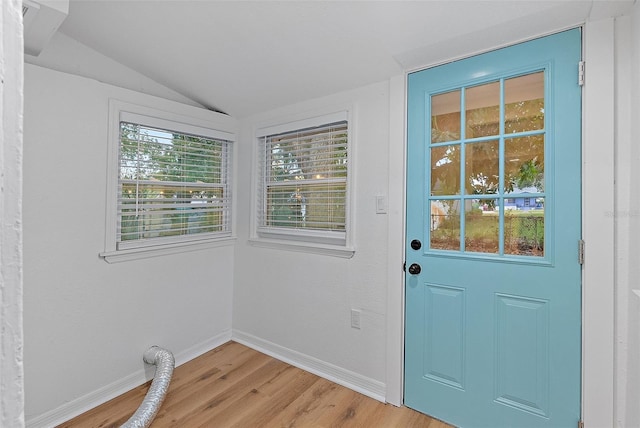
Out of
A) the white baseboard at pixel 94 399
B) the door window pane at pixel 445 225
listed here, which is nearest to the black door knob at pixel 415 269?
the door window pane at pixel 445 225

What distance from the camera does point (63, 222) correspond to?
1896mm

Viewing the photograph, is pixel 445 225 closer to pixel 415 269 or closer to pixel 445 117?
pixel 415 269

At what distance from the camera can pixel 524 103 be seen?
5.35 feet

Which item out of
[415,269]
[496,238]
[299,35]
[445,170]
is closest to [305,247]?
[415,269]

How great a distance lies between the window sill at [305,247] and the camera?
89.2 inches

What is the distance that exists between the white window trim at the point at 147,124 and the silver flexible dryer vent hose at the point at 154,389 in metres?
0.72

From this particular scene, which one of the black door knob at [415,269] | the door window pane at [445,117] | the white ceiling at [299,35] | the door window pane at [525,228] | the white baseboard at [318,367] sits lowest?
the white baseboard at [318,367]

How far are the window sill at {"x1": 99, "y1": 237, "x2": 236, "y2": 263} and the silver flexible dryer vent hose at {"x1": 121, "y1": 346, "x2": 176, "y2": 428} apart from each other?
70 centimetres

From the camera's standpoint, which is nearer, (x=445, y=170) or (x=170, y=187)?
(x=445, y=170)

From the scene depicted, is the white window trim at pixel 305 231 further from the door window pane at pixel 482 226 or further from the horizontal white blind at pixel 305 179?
the door window pane at pixel 482 226

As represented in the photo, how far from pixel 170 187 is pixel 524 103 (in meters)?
2.50

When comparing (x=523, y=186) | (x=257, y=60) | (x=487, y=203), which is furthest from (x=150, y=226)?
→ (x=523, y=186)

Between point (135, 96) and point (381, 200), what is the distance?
1.92 metres

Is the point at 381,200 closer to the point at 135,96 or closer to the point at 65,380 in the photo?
the point at 135,96
